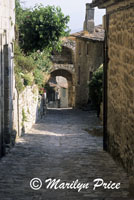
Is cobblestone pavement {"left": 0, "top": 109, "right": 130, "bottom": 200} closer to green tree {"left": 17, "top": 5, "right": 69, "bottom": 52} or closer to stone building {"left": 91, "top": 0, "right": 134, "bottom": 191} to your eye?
stone building {"left": 91, "top": 0, "right": 134, "bottom": 191}

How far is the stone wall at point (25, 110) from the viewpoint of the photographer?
47.4 ft

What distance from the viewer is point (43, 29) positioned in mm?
22047

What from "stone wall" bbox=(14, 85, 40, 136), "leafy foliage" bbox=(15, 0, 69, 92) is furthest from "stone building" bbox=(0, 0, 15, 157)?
"leafy foliage" bbox=(15, 0, 69, 92)

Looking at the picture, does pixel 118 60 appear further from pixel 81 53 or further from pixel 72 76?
pixel 72 76

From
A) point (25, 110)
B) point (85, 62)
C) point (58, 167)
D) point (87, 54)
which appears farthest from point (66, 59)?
point (58, 167)

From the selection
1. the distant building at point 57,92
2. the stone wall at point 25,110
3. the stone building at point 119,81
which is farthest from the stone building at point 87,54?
the stone building at point 119,81

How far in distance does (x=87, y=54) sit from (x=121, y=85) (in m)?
24.2

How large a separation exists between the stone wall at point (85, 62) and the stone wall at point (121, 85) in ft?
61.9

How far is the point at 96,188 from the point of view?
8.11m

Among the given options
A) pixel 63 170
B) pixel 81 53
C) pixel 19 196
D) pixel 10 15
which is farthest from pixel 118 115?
pixel 81 53

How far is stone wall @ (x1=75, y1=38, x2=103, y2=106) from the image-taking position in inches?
1241

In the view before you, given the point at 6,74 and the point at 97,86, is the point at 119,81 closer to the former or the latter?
the point at 6,74

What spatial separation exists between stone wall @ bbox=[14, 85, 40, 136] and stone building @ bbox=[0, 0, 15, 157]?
1.45m

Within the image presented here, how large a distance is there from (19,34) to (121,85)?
13.6m
